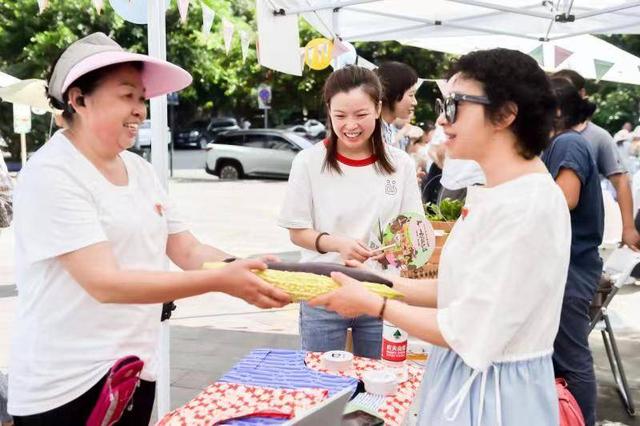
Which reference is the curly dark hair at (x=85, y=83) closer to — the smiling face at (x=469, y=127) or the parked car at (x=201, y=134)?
the smiling face at (x=469, y=127)

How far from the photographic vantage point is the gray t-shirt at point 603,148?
459cm

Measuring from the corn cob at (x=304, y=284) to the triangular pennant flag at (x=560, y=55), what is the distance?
676 centimetres

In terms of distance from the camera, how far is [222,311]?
6590 mm

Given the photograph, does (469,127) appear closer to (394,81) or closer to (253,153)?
(394,81)

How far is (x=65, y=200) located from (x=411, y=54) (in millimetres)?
25935

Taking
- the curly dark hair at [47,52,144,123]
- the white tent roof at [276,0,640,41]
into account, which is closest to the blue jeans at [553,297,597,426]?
the curly dark hair at [47,52,144,123]

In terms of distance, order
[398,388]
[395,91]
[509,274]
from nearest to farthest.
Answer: [509,274]
[398,388]
[395,91]

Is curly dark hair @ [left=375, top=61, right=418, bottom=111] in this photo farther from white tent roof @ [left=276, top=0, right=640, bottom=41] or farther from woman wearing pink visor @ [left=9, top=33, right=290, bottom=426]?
white tent roof @ [left=276, top=0, right=640, bottom=41]

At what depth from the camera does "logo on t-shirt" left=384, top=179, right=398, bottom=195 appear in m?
2.91

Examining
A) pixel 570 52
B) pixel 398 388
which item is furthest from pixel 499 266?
pixel 570 52

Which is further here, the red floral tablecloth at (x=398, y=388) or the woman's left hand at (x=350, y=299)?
the red floral tablecloth at (x=398, y=388)

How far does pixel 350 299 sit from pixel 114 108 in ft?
2.77

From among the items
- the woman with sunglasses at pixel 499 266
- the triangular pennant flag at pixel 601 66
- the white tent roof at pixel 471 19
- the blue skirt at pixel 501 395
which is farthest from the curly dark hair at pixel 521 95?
the triangular pennant flag at pixel 601 66

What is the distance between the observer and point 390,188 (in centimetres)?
292
